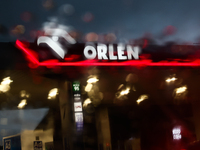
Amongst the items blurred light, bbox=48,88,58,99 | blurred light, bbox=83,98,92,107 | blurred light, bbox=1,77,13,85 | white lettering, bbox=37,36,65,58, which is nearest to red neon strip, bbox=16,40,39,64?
white lettering, bbox=37,36,65,58

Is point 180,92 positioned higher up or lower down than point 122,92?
lower down

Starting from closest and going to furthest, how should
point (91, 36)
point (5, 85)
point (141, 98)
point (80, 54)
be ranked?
point (80, 54)
point (5, 85)
point (91, 36)
point (141, 98)

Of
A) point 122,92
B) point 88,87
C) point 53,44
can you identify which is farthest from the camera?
point 122,92

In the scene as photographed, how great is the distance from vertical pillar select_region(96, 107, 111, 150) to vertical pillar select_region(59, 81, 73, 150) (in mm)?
1765

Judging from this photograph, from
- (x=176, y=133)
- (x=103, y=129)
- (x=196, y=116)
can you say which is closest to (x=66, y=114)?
(x=103, y=129)

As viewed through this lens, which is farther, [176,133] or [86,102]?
[176,133]

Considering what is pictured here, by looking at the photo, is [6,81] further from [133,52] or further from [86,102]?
[133,52]

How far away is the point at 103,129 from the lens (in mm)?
12648

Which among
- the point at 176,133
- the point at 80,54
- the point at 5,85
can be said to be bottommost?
the point at 176,133

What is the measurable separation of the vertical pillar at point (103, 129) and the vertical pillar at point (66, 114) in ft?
5.79

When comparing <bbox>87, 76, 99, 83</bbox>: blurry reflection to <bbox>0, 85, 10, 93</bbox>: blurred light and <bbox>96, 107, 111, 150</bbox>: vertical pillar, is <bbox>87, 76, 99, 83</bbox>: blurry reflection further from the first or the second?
<bbox>0, 85, 10, 93</bbox>: blurred light

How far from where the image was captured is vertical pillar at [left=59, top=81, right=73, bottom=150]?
35.7 ft

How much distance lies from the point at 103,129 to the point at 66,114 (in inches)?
93.8

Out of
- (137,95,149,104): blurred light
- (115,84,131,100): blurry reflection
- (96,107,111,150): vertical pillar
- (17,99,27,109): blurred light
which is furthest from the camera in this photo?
(137,95,149,104): blurred light
